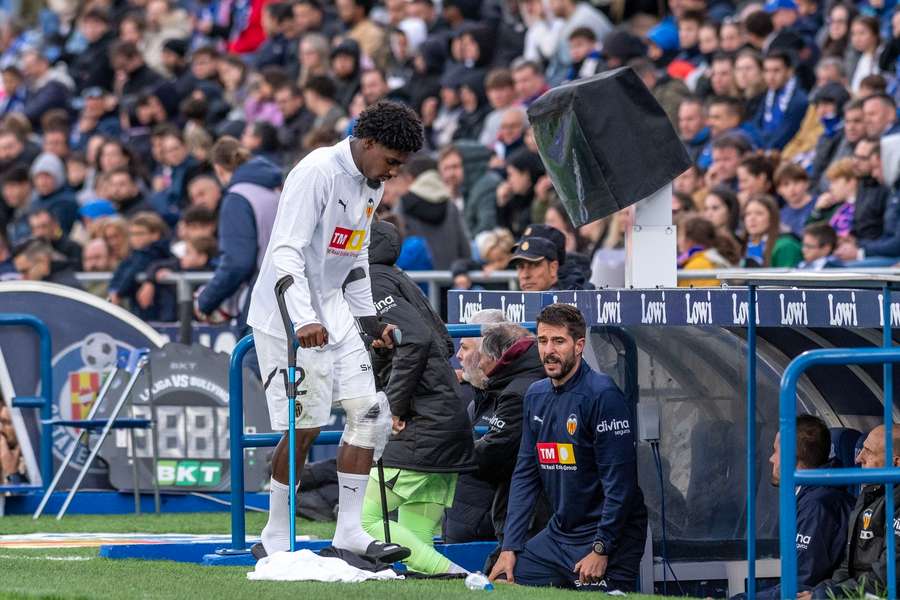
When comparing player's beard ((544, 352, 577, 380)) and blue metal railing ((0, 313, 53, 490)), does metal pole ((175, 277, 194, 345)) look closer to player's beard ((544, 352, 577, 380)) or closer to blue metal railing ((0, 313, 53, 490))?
blue metal railing ((0, 313, 53, 490))

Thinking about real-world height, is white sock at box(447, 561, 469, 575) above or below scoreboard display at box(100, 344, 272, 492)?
below

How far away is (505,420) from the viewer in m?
9.45

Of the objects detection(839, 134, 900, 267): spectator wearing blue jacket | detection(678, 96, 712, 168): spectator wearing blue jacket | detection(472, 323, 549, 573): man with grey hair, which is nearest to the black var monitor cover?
detection(472, 323, 549, 573): man with grey hair

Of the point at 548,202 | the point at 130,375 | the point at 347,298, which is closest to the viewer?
the point at 347,298

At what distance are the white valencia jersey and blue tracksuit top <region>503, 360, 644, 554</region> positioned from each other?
1128 millimetres

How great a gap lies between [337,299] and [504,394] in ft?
4.64

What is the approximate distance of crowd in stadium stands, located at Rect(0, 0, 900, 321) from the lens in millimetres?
13594

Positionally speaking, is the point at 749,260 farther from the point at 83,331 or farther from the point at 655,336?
the point at 83,331

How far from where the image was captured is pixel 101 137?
21.5 meters

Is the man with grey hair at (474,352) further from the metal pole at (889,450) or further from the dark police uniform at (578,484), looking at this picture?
the metal pole at (889,450)

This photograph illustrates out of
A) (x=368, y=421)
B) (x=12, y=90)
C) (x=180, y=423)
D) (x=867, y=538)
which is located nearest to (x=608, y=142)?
(x=368, y=421)

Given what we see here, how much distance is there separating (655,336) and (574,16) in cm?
1010

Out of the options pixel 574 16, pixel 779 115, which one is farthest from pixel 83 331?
pixel 574 16

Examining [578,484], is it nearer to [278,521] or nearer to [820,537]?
[820,537]
